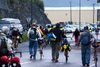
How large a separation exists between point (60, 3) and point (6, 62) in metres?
167

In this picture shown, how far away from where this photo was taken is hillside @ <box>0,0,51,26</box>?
64.8m

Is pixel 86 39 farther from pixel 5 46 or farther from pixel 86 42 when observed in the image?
pixel 5 46

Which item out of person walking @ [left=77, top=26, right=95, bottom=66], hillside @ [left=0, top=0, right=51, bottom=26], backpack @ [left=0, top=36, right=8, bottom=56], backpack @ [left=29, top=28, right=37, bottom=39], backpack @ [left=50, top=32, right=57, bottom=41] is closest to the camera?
backpack @ [left=0, top=36, right=8, bottom=56]

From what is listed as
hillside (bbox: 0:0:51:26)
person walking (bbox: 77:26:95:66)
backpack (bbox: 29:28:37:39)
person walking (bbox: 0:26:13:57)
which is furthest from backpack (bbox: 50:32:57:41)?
hillside (bbox: 0:0:51:26)

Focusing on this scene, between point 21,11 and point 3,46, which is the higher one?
point 3,46

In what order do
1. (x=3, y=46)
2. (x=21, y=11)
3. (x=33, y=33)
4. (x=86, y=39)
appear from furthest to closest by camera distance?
(x=21, y=11) → (x=33, y=33) → (x=86, y=39) → (x=3, y=46)

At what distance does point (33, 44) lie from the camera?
19.0 m

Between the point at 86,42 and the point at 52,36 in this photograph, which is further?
the point at 52,36

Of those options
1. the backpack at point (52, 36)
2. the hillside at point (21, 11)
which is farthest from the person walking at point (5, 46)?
the hillside at point (21, 11)

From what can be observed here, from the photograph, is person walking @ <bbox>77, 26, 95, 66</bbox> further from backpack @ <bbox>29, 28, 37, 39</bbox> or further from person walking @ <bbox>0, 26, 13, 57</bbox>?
person walking @ <bbox>0, 26, 13, 57</bbox>

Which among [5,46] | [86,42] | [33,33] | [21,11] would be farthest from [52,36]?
[21,11]

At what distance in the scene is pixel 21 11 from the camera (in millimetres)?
81688

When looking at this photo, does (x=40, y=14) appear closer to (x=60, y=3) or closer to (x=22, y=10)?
(x=22, y=10)

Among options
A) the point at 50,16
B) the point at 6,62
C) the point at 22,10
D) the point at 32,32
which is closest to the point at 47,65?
the point at 32,32
